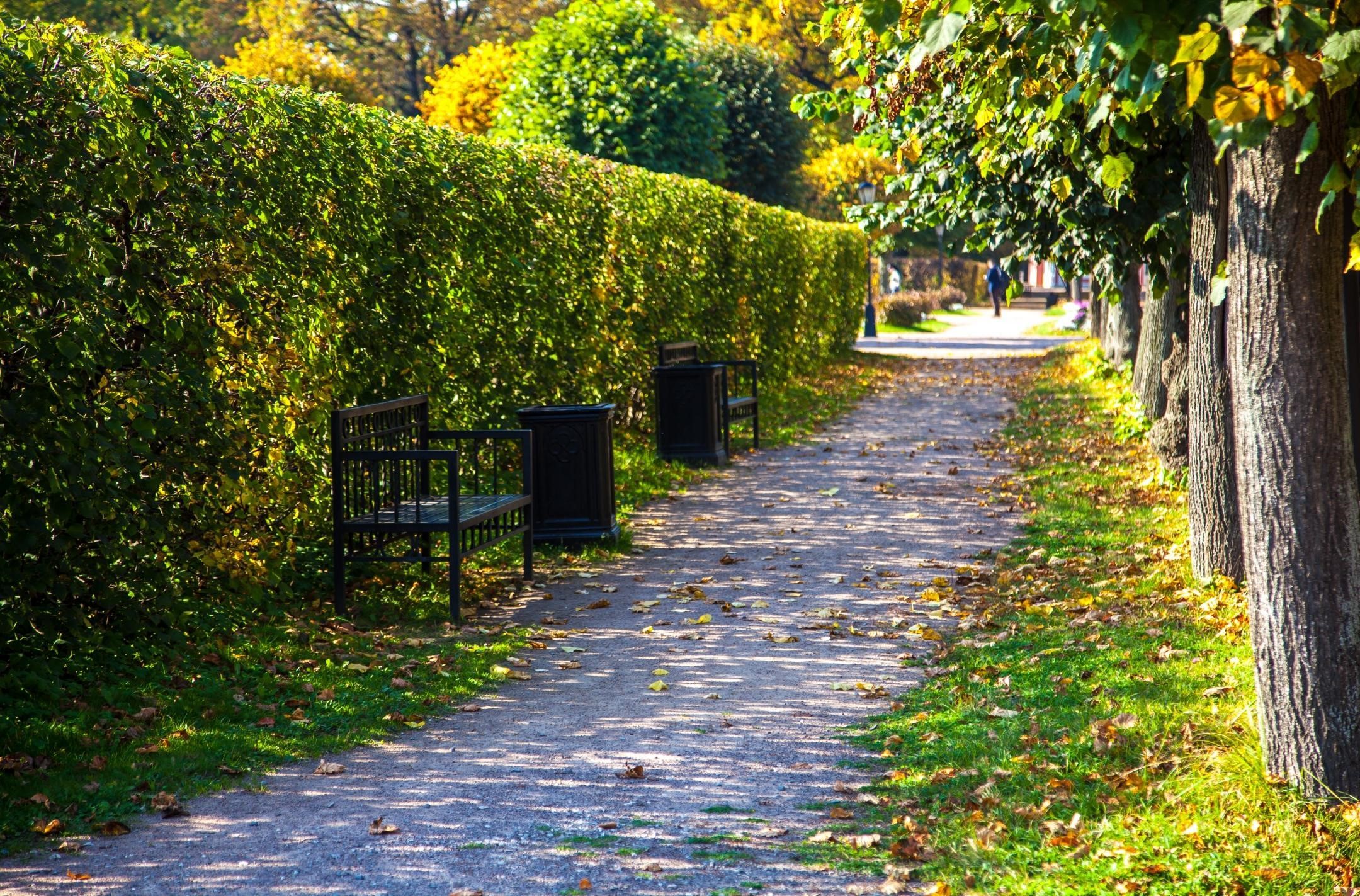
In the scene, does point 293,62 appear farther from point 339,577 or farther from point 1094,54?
point 1094,54

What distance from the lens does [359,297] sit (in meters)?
7.88

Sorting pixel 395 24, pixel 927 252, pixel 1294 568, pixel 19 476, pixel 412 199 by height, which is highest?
pixel 395 24

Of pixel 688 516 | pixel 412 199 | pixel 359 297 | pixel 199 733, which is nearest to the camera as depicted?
pixel 199 733

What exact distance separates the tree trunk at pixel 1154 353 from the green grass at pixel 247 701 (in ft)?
26.7

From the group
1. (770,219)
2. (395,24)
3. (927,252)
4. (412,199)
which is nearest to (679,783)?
(412,199)

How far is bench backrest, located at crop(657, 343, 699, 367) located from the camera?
1388 centimetres

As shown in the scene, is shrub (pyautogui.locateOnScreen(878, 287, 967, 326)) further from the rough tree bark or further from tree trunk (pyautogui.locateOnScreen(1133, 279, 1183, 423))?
the rough tree bark

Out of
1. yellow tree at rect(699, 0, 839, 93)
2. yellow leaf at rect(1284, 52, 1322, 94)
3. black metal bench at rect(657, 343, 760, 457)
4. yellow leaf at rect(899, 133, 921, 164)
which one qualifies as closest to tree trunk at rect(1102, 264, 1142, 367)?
black metal bench at rect(657, 343, 760, 457)

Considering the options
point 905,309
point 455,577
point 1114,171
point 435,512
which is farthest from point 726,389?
point 905,309

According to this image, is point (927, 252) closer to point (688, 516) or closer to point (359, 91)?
point (359, 91)

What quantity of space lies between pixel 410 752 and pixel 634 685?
128 cm

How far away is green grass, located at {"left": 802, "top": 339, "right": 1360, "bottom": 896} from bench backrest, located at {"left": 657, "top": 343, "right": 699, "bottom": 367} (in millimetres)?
6086

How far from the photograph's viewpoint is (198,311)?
6.12 m

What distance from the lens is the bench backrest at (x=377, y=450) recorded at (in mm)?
7355
